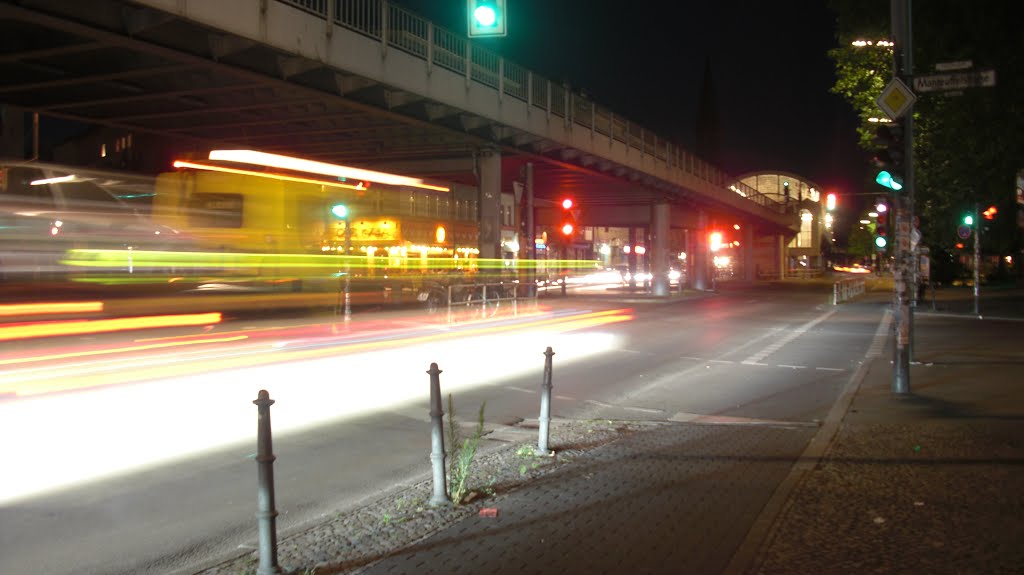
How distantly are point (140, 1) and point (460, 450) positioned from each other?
31.8 ft

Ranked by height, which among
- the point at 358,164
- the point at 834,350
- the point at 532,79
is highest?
the point at 532,79

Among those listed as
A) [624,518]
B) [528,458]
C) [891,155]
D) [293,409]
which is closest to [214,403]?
[293,409]

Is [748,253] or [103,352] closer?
[103,352]

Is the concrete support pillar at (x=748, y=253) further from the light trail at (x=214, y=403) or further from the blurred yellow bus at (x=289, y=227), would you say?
the light trail at (x=214, y=403)

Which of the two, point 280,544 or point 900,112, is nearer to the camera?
point 280,544

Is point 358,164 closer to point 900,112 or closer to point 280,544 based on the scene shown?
point 900,112

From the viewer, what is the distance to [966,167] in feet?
85.9

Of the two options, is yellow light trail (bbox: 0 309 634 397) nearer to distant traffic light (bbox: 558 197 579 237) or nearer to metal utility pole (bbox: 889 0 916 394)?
distant traffic light (bbox: 558 197 579 237)

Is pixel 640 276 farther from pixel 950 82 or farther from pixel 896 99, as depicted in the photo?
pixel 896 99

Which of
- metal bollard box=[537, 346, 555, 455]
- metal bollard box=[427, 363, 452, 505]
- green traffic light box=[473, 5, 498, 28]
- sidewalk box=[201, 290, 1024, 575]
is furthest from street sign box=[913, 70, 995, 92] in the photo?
metal bollard box=[427, 363, 452, 505]

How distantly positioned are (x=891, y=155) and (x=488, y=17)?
5.89m

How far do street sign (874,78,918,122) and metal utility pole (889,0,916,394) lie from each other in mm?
309

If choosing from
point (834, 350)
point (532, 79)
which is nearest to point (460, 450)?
point (834, 350)

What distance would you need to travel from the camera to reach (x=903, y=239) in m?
10.9
